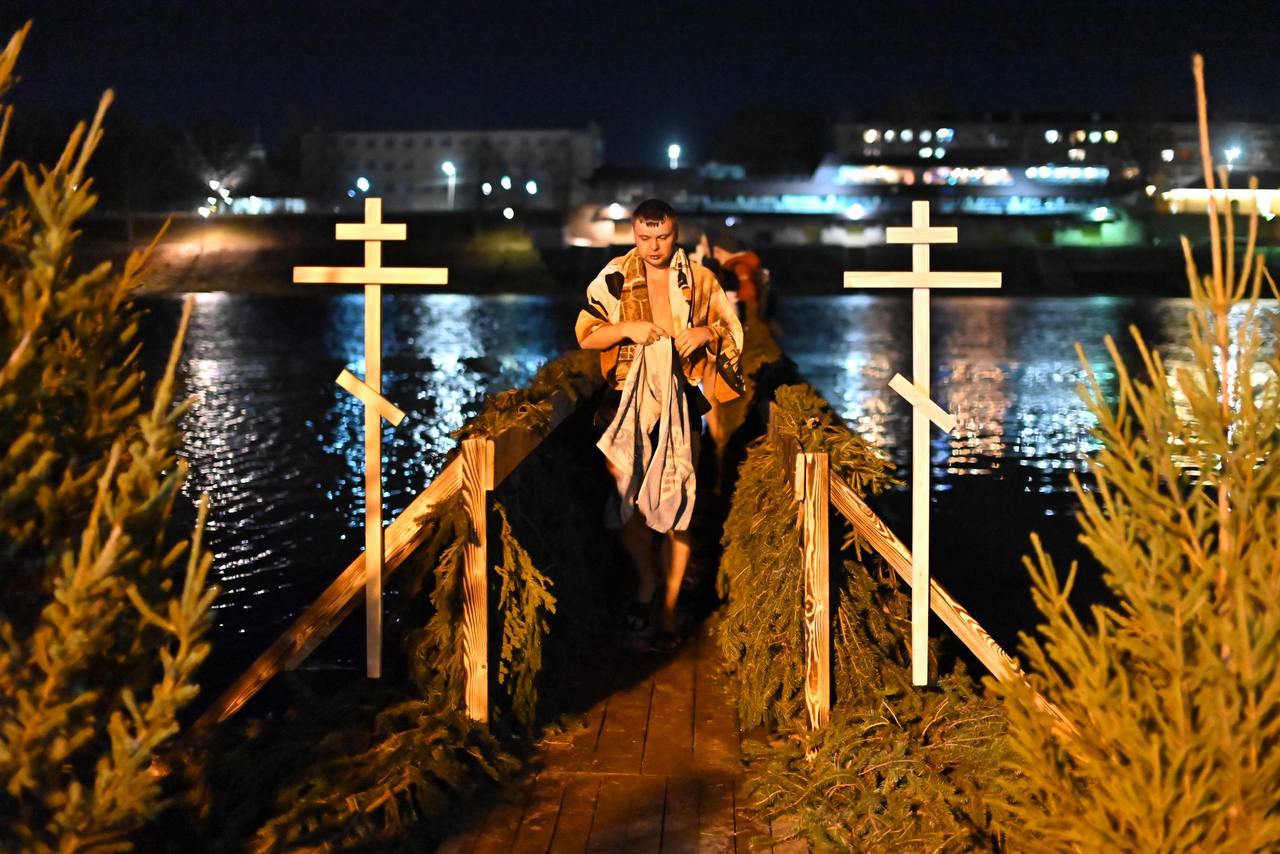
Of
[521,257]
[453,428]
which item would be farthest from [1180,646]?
[521,257]

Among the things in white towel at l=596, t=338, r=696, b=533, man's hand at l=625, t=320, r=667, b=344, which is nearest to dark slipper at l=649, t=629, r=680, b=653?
white towel at l=596, t=338, r=696, b=533

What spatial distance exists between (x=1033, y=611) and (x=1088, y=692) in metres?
7.04

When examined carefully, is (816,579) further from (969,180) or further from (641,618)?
(969,180)

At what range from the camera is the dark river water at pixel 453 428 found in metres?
11.0

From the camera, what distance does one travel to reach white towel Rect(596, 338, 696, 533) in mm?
6688

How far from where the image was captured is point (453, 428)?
18766mm

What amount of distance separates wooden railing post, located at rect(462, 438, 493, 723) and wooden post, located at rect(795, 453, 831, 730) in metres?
1.15

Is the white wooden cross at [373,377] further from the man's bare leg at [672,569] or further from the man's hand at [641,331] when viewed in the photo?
the man's bare leg at [672,569]

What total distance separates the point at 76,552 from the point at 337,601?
7.03 ft

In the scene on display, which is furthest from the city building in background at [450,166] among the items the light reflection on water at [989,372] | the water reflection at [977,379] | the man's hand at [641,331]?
the man's hand at [641,331]

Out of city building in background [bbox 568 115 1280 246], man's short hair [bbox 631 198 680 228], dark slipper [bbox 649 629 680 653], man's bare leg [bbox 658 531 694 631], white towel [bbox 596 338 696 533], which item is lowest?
dark slipper [bbox 649 629 680 653]

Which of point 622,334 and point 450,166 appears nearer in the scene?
point 622,334

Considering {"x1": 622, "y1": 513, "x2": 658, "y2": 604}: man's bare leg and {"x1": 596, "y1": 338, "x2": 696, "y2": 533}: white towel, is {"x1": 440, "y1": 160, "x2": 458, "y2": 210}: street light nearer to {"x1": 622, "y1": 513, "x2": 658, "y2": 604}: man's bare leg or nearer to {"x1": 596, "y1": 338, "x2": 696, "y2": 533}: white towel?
{"x1": 622, "y1": 513, "x2": 658, "y2": 604}: man's bare leg

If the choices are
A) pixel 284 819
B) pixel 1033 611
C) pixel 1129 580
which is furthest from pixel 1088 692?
pixel 1033 611
